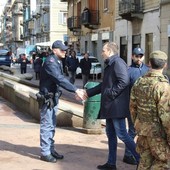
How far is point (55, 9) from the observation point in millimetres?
59906

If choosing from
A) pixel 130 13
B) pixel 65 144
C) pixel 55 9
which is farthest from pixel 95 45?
pixel 65 144

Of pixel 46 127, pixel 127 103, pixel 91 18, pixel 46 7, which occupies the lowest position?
pixel 46 127

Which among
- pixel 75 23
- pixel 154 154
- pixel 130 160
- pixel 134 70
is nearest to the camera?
pixel 154 154

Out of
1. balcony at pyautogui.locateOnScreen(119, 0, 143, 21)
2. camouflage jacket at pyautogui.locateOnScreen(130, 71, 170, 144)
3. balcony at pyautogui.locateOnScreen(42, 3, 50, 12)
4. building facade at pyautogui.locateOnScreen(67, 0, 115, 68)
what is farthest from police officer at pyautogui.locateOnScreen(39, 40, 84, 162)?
balcony at pyautogui.locateOnScreen(42, 3, 50, 12)

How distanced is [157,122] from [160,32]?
19.9 meters

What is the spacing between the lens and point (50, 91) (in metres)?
6.77

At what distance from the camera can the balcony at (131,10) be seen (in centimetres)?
2664

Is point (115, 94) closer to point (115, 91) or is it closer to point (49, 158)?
point (115, 91)

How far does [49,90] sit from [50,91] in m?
0.02

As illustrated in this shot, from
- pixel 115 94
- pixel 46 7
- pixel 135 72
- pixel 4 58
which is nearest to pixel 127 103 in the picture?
pixel 115 94

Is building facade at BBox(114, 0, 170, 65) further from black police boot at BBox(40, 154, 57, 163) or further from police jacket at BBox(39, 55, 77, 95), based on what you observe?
black police boot at BBox(40, 154, 57, 163)

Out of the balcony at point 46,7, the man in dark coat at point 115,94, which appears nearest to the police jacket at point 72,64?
the man in dark coat at point 115,94

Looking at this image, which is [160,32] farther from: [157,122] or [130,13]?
[157,122]

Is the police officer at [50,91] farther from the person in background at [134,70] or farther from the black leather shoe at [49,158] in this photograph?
the person in background at [134,70]
